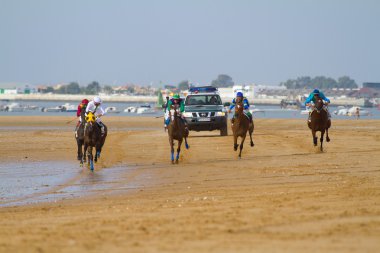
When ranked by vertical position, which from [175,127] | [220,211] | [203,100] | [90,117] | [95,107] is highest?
A: [95,107]

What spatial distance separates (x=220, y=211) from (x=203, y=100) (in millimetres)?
28644

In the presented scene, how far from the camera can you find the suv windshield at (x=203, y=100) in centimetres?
4184

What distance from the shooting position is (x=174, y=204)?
50.1ft

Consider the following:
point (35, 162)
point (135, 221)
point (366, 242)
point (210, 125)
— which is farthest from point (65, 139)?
point (366, 242)

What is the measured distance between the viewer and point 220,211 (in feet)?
44.4

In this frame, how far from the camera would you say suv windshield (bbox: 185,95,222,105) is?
41.8 meters

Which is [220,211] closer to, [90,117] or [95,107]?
[90,117]

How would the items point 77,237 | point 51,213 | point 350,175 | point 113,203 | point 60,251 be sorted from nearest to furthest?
point 60,251, point 77,237, point 51,213, point 113,203, point 350,175

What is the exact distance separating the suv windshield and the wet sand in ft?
43.3

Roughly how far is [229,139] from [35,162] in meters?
12.2

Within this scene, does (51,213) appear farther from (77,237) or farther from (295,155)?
(295,155)

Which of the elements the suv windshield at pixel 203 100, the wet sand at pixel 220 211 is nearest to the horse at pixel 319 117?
the wet sand at pixel 220 211

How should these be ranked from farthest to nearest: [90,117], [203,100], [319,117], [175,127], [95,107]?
[203,100] → [319,117] → [175,127] → [95,107] → [90,117]

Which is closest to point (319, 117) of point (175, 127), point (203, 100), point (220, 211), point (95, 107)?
point (175, 127)
